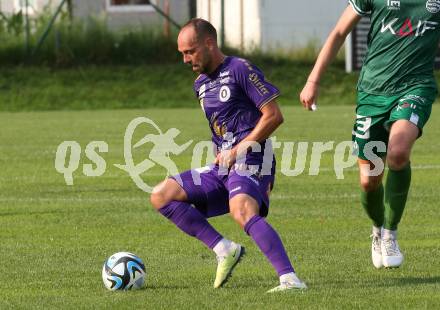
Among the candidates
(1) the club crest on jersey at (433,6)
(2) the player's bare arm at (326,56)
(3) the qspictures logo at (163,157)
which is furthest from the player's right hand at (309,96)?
(3) the qspictures logo at (163,157)

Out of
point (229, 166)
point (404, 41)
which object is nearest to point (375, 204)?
point (404, 41)

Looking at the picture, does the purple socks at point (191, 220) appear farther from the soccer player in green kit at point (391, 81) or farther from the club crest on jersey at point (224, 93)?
the soccer player in green kit at point (391, 81)

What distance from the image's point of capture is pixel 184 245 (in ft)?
30.4

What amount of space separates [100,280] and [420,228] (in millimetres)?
3316

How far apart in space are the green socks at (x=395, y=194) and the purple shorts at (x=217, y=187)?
3.60 feet

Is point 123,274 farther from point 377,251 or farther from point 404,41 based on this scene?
point 404,41

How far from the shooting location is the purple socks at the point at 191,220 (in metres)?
7.50

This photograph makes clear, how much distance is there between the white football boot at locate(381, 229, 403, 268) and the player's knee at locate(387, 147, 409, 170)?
522mm

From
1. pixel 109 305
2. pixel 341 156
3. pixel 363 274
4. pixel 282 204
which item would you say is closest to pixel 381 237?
pixel 363 274

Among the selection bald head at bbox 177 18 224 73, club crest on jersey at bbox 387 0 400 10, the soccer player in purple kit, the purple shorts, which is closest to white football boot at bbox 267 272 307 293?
the soccer player in purple kit

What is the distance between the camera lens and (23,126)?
23.8 meters

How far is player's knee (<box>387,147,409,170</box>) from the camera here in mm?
7770

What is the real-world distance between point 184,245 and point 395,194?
1858 millimetres

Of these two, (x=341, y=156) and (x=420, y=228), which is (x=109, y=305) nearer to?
(x=420, y=228)
